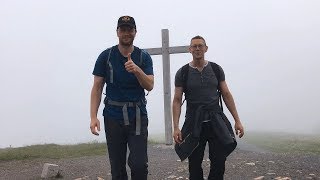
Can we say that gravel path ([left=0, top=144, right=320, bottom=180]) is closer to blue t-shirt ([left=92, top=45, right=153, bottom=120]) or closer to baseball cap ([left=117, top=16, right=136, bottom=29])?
blue t-shirt ([left=92, top=45, right=153, bottom=120])

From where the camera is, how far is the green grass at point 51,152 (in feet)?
49.0

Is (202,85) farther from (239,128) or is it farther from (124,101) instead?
(124,101)

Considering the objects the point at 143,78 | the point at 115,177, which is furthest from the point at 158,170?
the point at 143,78

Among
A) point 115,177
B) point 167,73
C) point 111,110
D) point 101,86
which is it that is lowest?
point 115,177

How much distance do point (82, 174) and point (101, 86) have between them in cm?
566

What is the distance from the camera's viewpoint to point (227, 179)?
9070 millimetres

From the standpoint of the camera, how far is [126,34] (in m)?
5.42

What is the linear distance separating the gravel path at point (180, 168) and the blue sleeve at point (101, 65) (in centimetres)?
461

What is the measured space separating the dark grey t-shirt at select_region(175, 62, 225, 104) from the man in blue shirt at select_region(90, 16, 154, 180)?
0.94m

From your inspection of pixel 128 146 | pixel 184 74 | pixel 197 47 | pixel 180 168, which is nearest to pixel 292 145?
pixel 180 168

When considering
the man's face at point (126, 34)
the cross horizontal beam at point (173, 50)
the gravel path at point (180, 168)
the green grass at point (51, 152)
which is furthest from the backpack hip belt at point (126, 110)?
the green grass at point (51, 152)

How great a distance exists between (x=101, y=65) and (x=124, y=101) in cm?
61

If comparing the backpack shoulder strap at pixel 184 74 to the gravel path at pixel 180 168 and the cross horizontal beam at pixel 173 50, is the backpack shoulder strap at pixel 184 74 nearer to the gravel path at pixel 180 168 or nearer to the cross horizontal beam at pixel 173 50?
the gravel path at pixel 180 168

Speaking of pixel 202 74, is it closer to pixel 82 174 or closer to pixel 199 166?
pixel 199 166
